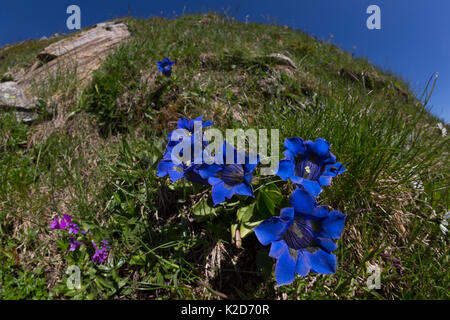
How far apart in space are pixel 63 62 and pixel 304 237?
5.22 m

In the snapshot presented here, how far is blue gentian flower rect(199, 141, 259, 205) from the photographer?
139 centimetres

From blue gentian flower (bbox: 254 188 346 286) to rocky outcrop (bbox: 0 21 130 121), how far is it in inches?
149

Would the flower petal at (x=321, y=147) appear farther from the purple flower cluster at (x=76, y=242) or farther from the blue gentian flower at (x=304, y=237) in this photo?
the purple flower cluster at (x=76, y=242)

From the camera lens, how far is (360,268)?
1.56 metres

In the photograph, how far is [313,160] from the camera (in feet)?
4.83

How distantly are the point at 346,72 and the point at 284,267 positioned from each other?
570cm

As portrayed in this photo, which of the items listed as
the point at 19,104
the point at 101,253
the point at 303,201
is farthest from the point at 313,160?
the point at 19,104

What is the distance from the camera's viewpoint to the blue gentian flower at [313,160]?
1.40 meters

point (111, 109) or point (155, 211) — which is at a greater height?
point (111, 109)

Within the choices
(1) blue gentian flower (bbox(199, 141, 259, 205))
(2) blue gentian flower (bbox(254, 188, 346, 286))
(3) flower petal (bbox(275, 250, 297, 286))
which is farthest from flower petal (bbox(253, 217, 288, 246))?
(1) blue gentian flower (bbox(199, 141, 259, 205))

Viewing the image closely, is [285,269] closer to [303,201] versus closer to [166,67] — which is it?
[303,201]

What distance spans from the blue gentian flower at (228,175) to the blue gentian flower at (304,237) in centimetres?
25
